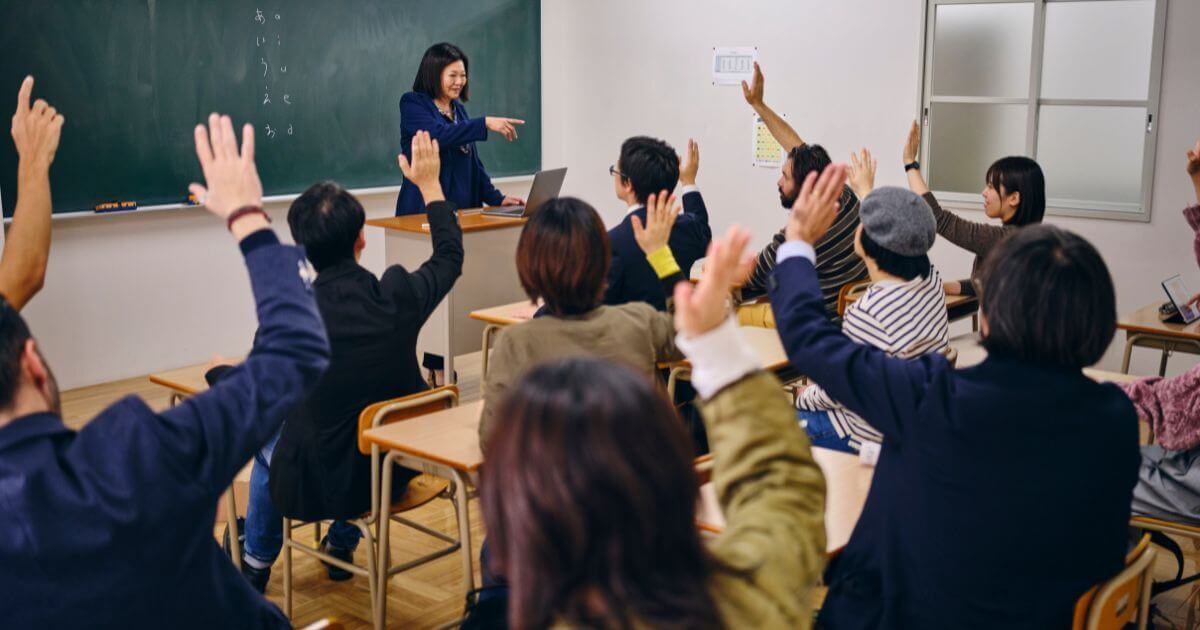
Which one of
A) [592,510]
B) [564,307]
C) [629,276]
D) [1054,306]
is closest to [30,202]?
[564,307]

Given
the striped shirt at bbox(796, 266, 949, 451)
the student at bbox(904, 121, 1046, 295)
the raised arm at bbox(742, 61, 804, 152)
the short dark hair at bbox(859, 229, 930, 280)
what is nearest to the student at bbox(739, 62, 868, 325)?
the student at bbox(904, 121, 1046, 295)

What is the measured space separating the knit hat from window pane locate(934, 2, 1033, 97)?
3956mm

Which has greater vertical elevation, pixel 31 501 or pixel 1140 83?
pixel 1140 83

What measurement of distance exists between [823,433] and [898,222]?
665mm

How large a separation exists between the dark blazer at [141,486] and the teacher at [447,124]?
157 inches

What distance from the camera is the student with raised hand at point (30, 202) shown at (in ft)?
7.84

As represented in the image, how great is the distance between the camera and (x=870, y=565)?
76.1 inches

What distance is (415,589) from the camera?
366 cm

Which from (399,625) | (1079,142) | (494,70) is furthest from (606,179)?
(399,625)

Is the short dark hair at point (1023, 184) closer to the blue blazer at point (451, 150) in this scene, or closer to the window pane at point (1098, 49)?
the window pane at point (1098, 49)

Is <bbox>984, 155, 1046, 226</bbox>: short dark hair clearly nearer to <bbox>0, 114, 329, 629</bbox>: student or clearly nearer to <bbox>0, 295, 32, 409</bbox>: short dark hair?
<bbox>0, 114, 329, 629</bbox>: student

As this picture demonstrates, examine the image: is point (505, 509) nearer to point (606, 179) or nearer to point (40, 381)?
point (40, 381)

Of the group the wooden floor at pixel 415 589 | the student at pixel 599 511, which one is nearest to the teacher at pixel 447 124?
the wooden floor at pixel 415 589

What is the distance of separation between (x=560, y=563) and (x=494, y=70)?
7050 millimetres
